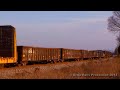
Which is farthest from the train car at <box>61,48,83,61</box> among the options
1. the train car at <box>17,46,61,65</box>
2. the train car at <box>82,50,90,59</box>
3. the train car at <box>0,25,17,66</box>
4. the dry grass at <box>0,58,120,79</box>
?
the dry grass at <box>0,58,120,79</box>

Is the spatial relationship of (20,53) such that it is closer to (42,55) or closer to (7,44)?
(7,44)

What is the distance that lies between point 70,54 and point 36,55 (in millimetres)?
16522

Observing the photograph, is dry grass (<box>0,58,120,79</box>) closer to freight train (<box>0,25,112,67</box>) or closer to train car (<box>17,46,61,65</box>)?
freight train (<box>0,25,112,67</box>)

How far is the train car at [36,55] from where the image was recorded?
113 ft

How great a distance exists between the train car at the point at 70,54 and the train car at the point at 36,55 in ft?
7.56

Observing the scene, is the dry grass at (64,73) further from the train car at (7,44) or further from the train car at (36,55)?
the train car at (36,55)

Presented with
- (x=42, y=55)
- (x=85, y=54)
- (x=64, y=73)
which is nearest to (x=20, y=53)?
(x=42, y=55)

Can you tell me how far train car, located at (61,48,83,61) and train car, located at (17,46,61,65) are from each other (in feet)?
7.56

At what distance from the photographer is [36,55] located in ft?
128
